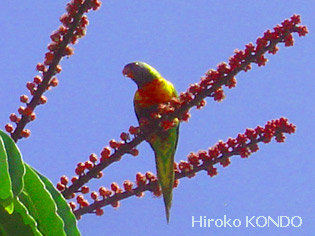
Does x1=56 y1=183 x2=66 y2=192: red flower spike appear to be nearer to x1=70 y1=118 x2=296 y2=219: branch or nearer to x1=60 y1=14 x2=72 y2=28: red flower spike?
x1=70 y1=118 x2=296 y2=219: branch

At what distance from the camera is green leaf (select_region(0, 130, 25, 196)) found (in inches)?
56.8

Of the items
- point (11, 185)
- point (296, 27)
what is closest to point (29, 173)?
point (11, 185)

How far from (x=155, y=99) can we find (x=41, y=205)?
7.99 feet

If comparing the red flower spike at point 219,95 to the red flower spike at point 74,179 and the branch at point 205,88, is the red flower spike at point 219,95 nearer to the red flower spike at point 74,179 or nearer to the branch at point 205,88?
the branch at point 205,88

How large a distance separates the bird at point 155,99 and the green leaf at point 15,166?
1445mm

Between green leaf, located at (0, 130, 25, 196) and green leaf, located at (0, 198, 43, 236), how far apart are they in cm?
9

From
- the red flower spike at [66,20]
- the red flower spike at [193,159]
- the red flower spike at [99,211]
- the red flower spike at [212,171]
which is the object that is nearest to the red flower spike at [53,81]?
the red flower spike at [66,20]

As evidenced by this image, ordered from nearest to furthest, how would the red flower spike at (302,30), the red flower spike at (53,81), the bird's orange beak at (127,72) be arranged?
the red flower spike at (302,30), the red flower spike at (53,81), the bird's orange beak at (127,72)

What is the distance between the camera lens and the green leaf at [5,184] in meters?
1.38

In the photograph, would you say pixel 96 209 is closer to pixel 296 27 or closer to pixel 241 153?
pixel 241 153

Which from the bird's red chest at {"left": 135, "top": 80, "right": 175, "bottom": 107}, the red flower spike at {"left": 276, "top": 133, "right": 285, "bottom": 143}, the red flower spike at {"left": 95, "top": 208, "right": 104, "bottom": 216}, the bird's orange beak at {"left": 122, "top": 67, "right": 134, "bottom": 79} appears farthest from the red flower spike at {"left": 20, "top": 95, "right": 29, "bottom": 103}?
the bird's orange beak at {"left": 122, "top": 67, "right": 134, "bottom": 79}

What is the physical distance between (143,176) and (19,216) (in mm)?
1122

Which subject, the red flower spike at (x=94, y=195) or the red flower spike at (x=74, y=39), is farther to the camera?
the red flower spike at (x=94, y=195)

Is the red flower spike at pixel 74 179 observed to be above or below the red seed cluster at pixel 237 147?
below
